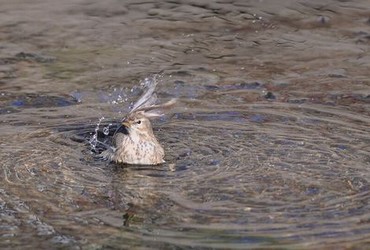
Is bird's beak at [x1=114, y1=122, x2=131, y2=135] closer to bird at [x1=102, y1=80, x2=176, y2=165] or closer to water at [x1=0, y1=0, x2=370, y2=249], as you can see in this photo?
bird at [x1=102, y1=80, x2=176, y2=165]

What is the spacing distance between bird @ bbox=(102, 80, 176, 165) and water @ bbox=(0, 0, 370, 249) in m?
0.15

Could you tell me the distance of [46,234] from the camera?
254 inches

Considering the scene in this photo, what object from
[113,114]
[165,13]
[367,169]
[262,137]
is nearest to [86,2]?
[165,13]

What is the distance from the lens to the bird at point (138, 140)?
833 centimetres

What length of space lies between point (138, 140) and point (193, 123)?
0.75 metres

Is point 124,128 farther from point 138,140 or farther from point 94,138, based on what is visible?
point 138,140

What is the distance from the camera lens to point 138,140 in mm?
8461

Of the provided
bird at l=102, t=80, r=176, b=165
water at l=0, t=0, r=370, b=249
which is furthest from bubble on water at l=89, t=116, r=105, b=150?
bird at l=102, t=80, r=176, b=165

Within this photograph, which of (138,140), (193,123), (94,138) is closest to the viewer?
(138,140)

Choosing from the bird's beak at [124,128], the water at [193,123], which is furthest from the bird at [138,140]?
the water at [193,123]

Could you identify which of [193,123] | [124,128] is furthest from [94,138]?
[193,123]

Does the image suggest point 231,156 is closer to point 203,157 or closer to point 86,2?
point 203,157

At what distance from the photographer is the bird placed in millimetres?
8328

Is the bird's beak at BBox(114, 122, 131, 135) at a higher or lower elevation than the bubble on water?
higher
